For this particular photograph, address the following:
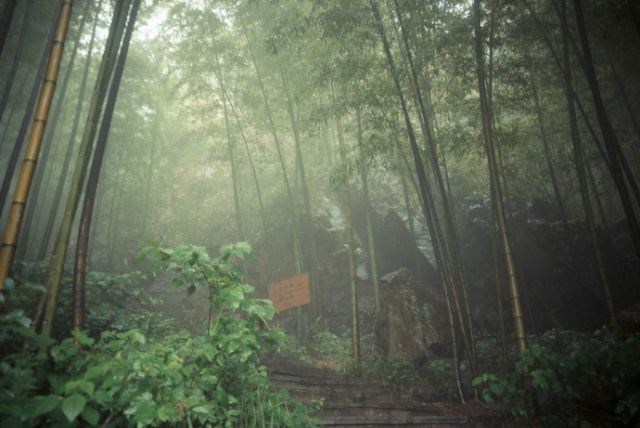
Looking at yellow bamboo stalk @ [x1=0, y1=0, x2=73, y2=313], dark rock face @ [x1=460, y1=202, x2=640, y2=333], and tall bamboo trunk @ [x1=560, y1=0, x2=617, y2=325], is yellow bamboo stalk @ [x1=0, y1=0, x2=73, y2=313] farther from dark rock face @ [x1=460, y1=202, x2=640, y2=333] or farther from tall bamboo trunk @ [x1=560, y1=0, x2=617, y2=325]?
dark rock face @ [x1=460, y1=202, x2=640, y2=333]

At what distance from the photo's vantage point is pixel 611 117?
7305mm

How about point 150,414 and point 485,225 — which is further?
point 485,225

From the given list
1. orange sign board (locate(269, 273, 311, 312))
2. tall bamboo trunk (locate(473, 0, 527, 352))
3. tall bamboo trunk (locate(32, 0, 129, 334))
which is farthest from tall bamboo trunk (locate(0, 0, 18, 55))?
orange sign board (locate(269, 273, 311, 312))

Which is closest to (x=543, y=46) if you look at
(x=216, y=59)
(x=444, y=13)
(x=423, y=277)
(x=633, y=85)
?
(x=444, y=13)

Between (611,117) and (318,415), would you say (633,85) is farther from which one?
(318,415)

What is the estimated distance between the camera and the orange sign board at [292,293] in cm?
581

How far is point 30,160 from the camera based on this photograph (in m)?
1.42

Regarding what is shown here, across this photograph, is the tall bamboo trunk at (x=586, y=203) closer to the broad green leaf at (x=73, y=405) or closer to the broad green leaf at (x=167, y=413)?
the broad green leaf at (x=167, y=413)

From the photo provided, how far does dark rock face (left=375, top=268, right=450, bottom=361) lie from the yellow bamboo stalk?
5.48m

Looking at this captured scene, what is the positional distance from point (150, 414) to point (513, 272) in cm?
327

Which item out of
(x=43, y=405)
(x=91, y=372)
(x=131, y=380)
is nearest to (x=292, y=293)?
(x=131, y=380)

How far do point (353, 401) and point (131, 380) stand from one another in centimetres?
322

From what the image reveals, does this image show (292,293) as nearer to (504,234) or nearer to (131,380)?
(504,234)

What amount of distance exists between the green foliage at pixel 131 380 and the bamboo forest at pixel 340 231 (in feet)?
0.04
